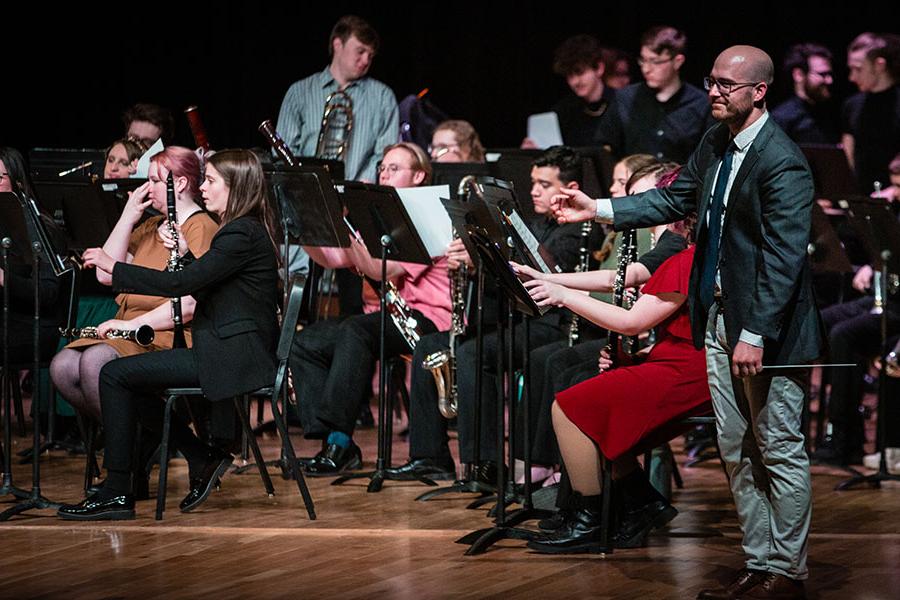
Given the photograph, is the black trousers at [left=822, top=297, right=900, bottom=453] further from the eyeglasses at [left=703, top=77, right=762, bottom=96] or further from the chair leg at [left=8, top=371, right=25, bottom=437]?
the chair leg at [left=8, top=371, right=25, bottom=437]

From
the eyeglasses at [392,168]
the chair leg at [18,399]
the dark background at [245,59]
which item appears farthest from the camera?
the dark background at [245,59]

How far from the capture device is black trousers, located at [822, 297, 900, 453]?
546cm

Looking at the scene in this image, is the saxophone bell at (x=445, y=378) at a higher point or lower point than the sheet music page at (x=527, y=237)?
lower

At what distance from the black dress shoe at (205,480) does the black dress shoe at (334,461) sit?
67 centimetres

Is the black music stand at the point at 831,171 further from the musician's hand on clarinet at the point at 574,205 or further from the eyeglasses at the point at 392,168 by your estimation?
the musician's hand on clarinet at the point at 574,205

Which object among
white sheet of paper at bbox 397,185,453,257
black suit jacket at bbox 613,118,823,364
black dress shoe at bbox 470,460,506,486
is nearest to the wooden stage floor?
black dress shoe at bbox 470,460,506,486

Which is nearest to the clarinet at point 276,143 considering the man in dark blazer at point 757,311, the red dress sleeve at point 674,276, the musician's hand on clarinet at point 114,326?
the musician's hand on clarinet at point 114,326

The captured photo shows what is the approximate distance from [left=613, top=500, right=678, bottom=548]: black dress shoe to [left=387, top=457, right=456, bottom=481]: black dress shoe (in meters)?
1.23

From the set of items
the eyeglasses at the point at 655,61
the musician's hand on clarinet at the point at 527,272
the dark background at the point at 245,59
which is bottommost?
the musician's hand on clarinet at the point at 527,272

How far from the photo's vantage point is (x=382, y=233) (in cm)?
497

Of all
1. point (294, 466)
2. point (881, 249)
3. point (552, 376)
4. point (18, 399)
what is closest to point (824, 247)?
point (881, 249)

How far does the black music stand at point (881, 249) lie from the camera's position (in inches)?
191

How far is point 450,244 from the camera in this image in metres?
4.85

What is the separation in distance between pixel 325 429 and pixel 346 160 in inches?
72.5
